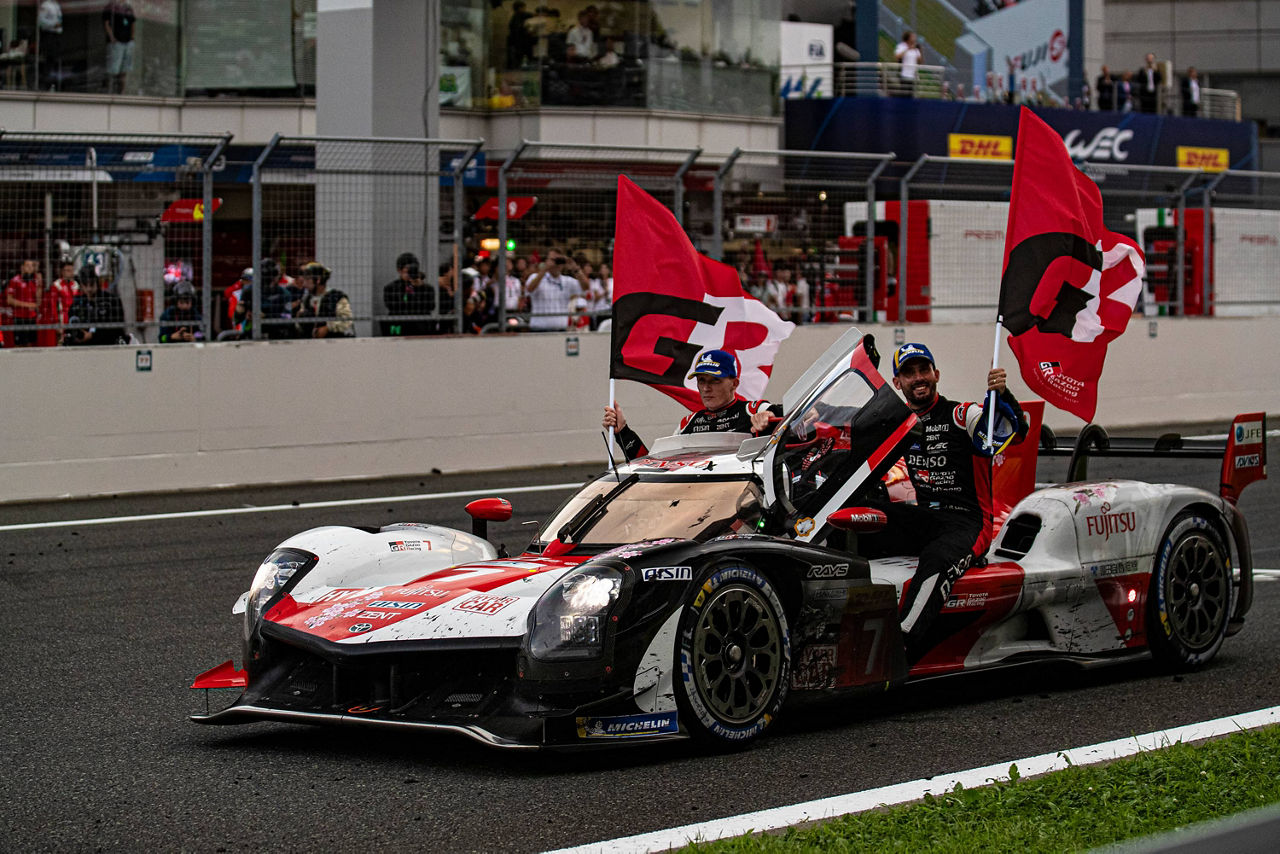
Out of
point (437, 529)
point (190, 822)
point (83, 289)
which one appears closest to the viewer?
point (190, 822)

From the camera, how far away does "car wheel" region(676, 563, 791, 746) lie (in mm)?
5703

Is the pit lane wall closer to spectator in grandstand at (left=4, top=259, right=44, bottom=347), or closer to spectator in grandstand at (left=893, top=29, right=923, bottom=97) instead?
spectator in grandstand at (left=4, top=259, right=44, bottom=347)

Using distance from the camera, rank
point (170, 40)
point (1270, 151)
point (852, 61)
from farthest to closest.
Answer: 1. point (1270, 151)
2. point (852, 61)
3. point (170, 40)

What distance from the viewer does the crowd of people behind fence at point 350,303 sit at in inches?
527

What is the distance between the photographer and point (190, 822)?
16.5 ft

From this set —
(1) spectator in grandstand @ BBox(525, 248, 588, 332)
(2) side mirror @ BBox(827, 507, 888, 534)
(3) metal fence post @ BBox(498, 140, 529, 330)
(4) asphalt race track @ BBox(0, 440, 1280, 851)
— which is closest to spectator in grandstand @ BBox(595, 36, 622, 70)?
(1) spectator in grandstand @ BBox(525, 248, 588, 332)

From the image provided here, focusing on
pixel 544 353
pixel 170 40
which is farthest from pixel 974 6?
pixel 544 353

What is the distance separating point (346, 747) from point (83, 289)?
855 centimetres

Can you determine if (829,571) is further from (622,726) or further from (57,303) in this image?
(57,303)

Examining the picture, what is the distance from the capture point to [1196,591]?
25.6 ft

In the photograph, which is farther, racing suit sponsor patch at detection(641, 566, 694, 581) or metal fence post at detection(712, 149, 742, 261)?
metal fence post at detection(712, 149, 742, 261)

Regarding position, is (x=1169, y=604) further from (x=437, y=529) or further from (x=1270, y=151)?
(x=1270, y=151)

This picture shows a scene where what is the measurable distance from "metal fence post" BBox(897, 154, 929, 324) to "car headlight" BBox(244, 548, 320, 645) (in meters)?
11.4

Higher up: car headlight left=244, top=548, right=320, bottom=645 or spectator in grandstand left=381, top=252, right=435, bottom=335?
spectator in grandstand left=381, top=252, right=435, bottom=335
